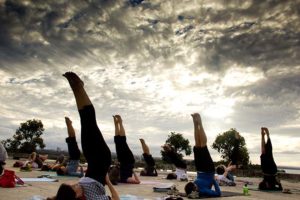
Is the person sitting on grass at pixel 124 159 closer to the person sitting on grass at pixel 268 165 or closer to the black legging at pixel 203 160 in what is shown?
the black legging at pixel 203 160

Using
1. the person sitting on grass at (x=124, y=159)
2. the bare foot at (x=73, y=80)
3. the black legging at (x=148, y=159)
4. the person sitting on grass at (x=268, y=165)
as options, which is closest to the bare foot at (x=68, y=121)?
the person sitting on grass at (x=124, y=159)

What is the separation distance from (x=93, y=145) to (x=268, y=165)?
380 inches

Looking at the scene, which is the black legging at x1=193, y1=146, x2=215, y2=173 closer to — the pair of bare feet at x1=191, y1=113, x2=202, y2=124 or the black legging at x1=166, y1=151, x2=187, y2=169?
the pair of bare feet at x1=191, y1=113, x2=202, y2=124

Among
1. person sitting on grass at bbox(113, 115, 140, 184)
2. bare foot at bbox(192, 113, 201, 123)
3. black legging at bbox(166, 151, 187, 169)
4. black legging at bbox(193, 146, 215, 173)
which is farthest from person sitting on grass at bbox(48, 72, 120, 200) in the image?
black legging at bbox(166, 151, 187, 169)

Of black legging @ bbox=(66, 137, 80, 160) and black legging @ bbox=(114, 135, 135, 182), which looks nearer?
black legging @ bbox=(114, 135, 135, 182)

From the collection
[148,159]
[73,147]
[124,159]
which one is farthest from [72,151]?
[148,159]

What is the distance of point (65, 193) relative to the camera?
197 inches

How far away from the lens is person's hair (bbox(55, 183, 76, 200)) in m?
4.99

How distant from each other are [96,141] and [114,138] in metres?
7.30

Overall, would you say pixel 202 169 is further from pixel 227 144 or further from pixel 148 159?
pixel 227 144

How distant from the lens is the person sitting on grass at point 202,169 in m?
9.66

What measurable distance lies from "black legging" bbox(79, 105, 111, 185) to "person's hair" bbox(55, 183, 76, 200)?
64 cm

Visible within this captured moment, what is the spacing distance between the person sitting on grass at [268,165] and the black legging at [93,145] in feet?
30.6

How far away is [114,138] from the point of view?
12766 mm
